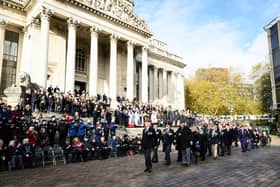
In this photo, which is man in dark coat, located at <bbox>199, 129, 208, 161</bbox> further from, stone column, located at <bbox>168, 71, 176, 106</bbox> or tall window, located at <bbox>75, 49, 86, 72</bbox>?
stone column, located at <bbox>168, 71, 176, 106</bbox>

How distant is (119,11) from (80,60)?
7540 mm

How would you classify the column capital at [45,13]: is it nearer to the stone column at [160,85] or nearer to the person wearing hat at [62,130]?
the person wearing hat at [62,130]

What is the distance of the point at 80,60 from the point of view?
27.9 m

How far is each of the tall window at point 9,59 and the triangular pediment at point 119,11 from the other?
8538 millimetres

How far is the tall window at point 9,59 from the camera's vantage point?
23833 mm

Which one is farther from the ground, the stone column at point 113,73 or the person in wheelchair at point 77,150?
the stone column at point 113,73

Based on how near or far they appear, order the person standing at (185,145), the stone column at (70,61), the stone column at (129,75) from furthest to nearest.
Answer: the stone column at (129,75)
the stone column at (70,61)
the person standing at (185,145)

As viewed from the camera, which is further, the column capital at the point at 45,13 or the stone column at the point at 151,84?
the stone column at the point at 151,84

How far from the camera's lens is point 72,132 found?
11.9m

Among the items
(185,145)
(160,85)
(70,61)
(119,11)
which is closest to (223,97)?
(160,85)

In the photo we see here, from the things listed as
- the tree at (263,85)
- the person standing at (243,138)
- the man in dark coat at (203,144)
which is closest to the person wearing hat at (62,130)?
the man in dark coat at (203,144)

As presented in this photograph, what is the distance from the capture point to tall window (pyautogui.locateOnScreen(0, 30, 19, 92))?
23.8 meters

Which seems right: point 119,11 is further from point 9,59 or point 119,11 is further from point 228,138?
point 228,138

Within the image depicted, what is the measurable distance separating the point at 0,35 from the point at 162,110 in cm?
1737
